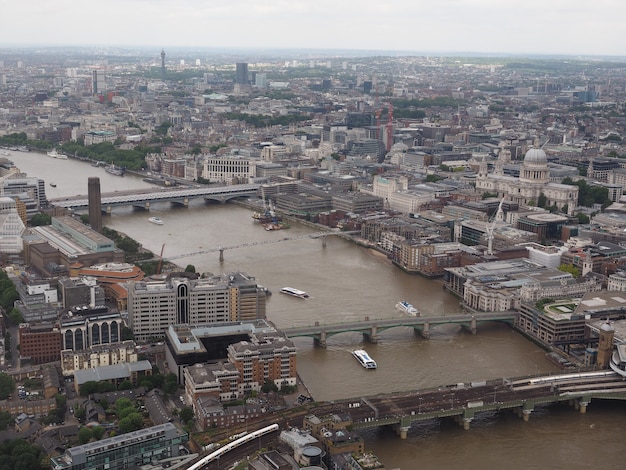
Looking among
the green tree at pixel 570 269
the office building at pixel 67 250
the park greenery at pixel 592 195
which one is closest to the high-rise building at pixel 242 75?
the park greenery at pixel 592 195

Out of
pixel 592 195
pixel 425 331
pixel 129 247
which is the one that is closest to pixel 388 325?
pixel 425 331

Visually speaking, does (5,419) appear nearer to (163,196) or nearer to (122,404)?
(122,404)

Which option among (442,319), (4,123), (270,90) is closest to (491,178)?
(442,319)

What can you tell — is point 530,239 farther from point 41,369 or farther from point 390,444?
point 41,369

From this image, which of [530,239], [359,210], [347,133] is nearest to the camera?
[530,239]

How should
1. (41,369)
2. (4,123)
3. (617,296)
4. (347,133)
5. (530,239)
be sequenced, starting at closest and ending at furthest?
(41,369), (617,296), (530,239), (347,133), (4,123)

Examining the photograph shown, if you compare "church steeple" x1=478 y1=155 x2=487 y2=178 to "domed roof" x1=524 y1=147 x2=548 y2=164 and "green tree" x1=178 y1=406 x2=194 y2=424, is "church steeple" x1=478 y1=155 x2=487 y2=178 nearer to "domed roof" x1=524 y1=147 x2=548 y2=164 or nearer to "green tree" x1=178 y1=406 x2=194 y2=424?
"domed roof" x1=524 y1=147 x2=548 y2=164
